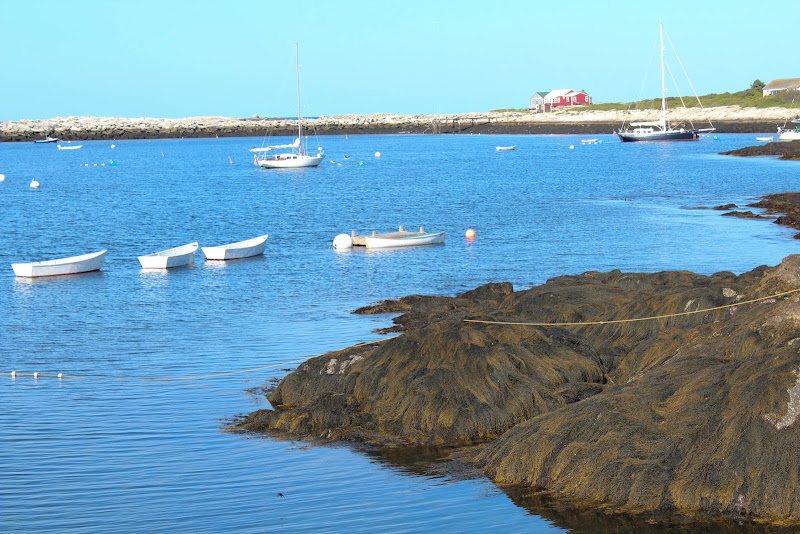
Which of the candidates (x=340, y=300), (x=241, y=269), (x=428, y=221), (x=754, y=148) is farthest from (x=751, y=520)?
(x=754, y=148)

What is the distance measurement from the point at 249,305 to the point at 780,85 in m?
164

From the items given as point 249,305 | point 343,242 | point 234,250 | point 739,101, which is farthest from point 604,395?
point 739,101

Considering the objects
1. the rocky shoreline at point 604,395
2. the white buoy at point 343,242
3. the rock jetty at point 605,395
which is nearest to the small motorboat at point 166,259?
the white buoy at point 343,242

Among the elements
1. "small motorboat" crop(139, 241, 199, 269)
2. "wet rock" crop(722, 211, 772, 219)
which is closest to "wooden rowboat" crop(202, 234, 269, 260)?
"small motorboat" crop(139, 241, 199, 269)

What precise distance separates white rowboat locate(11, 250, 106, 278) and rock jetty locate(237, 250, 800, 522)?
1769cm

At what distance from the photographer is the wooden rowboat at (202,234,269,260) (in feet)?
119

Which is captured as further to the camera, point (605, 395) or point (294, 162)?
point (294, 162)

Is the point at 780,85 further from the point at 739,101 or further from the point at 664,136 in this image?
the point at 664,136

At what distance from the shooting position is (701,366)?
12.6 meters

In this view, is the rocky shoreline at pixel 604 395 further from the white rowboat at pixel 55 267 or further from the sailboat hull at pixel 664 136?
the sailboat hull at pixel 664 136

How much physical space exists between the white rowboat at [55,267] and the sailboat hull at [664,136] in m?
113

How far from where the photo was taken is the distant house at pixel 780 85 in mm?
167625

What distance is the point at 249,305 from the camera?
27.1 meters

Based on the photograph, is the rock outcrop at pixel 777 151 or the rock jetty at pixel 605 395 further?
the rock outcrop at pixel 777 151
